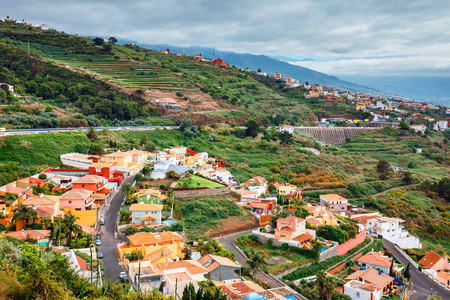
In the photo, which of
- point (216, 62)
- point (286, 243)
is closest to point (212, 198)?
point (286, 243)

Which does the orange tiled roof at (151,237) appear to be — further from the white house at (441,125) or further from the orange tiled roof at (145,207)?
the white house at (441,125)

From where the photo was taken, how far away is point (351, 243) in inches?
1219

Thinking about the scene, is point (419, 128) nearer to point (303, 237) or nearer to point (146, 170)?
point (303, 237)

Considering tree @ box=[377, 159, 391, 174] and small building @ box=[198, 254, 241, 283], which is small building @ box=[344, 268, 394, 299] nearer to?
small building @ box=[198, 254, 241, 283]

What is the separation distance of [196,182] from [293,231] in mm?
9729

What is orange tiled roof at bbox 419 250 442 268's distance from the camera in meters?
31.4

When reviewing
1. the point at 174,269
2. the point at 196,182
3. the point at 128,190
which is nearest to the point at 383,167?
the point at 196,182

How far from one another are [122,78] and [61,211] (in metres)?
48.8

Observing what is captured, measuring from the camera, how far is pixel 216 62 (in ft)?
375

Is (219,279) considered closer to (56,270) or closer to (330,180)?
(56,270)

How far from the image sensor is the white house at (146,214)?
26078 mm

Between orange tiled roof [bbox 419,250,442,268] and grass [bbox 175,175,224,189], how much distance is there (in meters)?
17.4

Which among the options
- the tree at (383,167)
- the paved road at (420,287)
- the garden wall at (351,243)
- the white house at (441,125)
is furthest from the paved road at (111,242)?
the white house at (441,125)

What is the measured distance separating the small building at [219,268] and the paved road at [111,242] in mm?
4444
